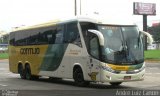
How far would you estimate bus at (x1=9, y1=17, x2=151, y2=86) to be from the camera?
19.3 metres

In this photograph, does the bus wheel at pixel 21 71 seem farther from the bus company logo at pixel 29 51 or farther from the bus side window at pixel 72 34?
the bus side window at pixel 72 34

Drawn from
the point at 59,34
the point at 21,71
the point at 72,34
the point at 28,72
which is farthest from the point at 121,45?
the point at 21,71

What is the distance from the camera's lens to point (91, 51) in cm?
1991

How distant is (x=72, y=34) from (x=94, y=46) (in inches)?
72.7

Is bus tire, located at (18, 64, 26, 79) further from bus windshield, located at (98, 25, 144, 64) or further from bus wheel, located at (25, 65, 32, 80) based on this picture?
bus windshield, located at (98, 25, 144, 64)

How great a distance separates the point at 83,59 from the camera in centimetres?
2039

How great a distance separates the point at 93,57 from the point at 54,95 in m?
3.50

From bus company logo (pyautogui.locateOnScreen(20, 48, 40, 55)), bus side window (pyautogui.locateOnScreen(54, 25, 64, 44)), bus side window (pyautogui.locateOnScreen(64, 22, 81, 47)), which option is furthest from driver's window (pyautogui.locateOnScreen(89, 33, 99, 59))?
bus company logo (pyautogui.locateOnScreen(20, 48, 40, 55))

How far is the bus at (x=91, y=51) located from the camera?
19.3 meters

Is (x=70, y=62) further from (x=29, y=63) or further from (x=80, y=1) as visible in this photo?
(x=80, y=1)

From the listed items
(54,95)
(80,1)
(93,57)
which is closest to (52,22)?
(93,57)

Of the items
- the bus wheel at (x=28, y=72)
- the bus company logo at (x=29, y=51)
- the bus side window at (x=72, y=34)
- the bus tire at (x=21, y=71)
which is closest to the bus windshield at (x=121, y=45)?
the bus side window at (x=72, y=34)

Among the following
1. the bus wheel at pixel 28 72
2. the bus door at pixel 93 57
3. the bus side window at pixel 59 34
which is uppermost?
the bus side window at pixel 59 34

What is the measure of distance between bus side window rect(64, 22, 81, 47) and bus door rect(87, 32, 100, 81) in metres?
0.86
